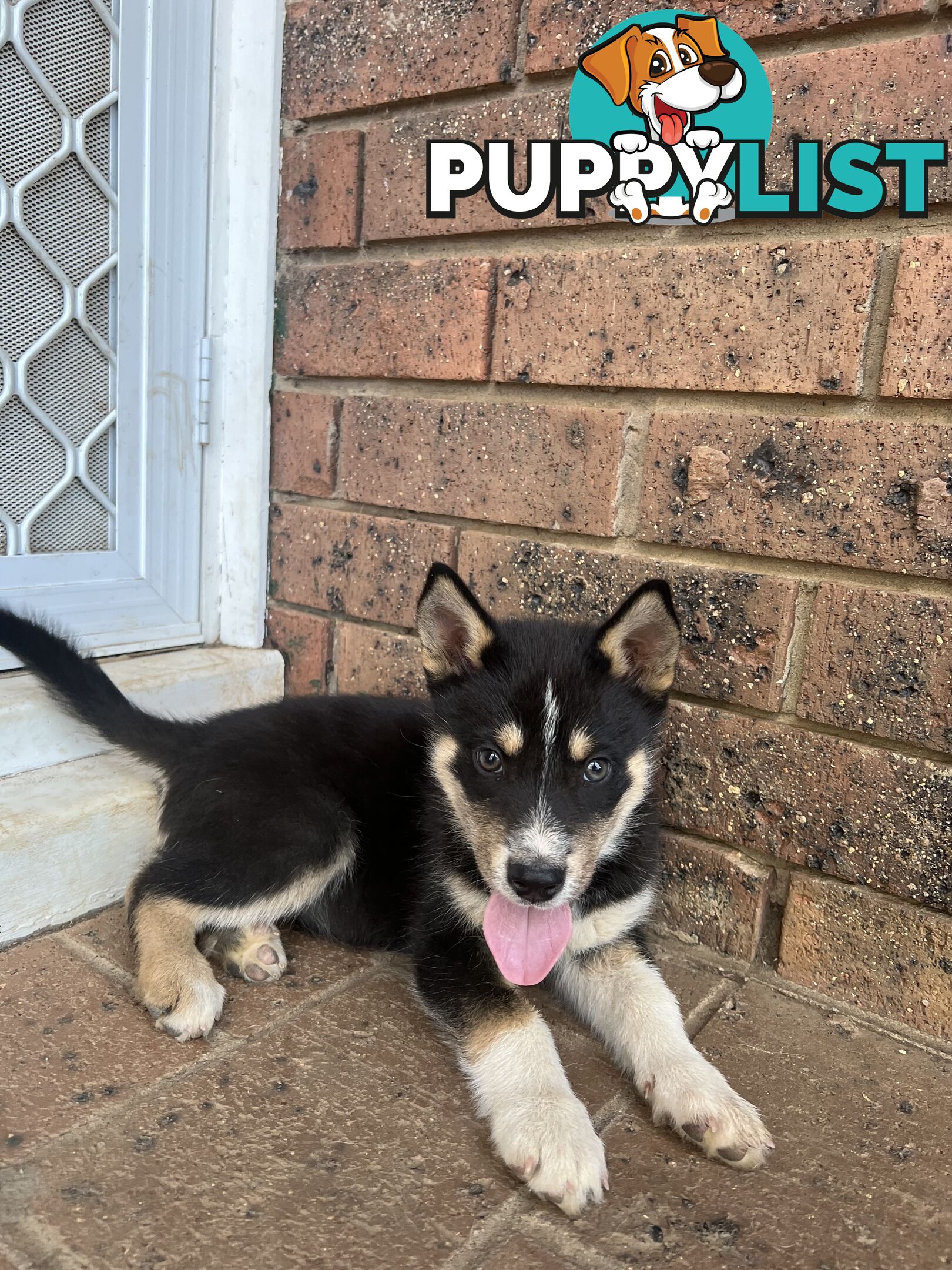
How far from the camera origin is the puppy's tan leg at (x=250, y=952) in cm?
225

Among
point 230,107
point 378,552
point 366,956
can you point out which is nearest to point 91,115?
point 230,107

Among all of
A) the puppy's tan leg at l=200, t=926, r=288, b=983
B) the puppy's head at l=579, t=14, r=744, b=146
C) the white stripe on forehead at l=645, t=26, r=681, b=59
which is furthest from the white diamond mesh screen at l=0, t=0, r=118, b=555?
the white stripe on forehead at l=645, t=26, r=681, b=59

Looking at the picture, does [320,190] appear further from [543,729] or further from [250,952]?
[250,952]

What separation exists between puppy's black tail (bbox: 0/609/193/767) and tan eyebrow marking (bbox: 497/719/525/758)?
3.27 ft

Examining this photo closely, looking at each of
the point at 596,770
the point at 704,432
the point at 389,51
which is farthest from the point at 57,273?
the point at 596,770

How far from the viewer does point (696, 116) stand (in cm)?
231

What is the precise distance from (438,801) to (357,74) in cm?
237

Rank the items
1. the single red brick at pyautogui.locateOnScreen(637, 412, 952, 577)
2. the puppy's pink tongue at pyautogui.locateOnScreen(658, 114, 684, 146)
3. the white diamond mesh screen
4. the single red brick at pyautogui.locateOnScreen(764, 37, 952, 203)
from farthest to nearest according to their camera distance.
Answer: the white diamond mesh screen
the puppy's pink tongue at pyautogui.locateOnScreen(658, 114, 684, 146)
the single red brick at pyautogui.locateOnScreen(637, 412, 952, 577)
the single red brick at pyautogui.locateOnScreen(764, 37, 952, 203)

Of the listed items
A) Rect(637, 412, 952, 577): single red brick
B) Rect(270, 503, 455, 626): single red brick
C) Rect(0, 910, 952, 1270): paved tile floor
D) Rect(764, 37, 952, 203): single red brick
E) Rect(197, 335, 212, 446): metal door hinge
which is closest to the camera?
Rect(0, 910, 952, 1270): paved tile floor

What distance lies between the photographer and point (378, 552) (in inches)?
117

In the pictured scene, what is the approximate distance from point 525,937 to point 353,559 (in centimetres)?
154

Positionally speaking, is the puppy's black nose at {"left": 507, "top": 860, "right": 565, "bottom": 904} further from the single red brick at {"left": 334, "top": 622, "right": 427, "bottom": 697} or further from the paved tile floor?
the single red brick at {"left": 334, "top": 622, "right": 427, "bottom": 697}

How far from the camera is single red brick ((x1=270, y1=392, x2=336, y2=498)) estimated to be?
3080mm

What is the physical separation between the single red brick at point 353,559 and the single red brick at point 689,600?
0.77 feet
